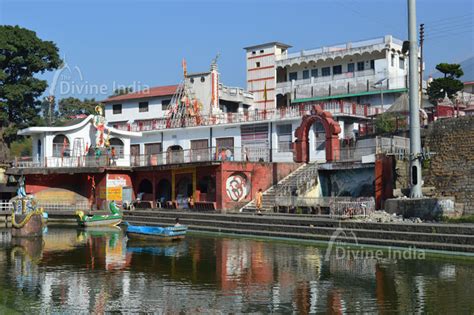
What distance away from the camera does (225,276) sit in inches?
658

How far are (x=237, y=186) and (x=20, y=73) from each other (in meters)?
28.9

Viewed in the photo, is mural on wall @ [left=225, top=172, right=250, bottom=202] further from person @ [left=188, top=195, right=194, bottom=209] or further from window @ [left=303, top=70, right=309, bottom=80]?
window @ [left=303, top=70, right=309, bottom=80]

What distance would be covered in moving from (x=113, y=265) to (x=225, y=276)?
13.9ft

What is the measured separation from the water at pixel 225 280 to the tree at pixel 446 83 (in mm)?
28078

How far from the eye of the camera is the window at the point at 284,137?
1656 inches

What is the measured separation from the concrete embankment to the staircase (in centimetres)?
293

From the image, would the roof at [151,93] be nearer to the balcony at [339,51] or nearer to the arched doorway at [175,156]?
the balcony at [339,51]

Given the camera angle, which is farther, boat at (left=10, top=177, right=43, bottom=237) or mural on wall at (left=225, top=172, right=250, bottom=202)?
mural on wall at (left=225, top=172, right=250, bottom=202)

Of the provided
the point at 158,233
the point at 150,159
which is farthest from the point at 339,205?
the point at 150,159

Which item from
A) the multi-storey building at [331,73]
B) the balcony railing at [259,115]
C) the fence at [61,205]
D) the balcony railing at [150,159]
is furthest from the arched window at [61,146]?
the multi-storey building at [331,73]

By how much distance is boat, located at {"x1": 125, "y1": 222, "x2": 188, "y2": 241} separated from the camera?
2498cm

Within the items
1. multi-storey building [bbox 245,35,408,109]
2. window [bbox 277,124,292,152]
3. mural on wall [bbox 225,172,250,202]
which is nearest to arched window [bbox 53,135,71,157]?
mural on wall [bbox 225,172,250,202]

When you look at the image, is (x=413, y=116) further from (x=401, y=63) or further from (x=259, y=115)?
(x=401, y=63)

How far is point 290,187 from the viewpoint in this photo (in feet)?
111
